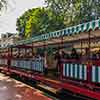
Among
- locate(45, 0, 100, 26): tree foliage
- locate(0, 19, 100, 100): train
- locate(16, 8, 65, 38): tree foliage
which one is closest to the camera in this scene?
locate(0, 19, 100, 100): train

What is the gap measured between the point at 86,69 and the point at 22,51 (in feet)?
45.0

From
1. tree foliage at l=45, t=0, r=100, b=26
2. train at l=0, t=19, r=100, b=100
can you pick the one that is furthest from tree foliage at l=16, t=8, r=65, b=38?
train at l=0, t=19, r=100, b=100

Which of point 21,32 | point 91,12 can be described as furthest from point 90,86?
point 21,32

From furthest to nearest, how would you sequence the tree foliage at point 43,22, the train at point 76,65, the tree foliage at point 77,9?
1. the tree foliage at point 43,22
2. the tree foliage at point 77,9
3. the train at point 76,65

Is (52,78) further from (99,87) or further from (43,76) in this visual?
(99,87)

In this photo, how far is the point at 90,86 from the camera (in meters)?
8.80

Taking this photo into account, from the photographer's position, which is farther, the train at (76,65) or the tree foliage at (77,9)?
the tree foliage at (77,9)

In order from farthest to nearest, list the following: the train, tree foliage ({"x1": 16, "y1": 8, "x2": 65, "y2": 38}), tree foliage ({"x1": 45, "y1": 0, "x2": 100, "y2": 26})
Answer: tree foliage ({"x1": 16, "y1": 8, "x2": 65, "y2": 38}) < tree foliage ({"x1": 45, "y1": 0, "x2": 100, "y2": 26}) < the train

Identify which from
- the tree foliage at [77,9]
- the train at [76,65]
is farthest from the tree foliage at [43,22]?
the train at [76,65]

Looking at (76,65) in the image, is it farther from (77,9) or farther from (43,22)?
(43,22)

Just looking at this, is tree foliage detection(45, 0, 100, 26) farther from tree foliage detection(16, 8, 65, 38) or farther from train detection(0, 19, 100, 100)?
train detection(0, 19, 100, 100)

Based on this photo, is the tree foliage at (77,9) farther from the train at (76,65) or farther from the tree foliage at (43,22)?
the train at (76,65)

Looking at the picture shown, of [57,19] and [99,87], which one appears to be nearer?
[99,87]

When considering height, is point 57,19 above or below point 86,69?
above
